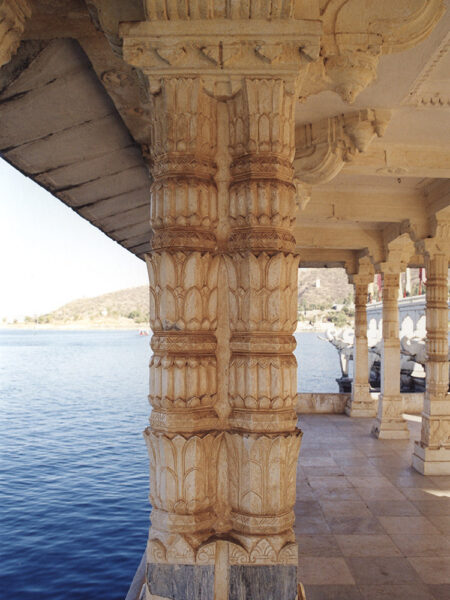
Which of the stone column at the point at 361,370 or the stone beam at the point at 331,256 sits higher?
the stone beam at the point at 331,256

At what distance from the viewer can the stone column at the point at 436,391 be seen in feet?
25.3

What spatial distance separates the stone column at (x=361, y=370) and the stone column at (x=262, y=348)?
10183 millimetres

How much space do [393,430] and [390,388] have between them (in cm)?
82

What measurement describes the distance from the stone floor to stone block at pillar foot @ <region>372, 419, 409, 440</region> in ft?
2.24

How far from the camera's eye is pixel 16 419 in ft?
67.4

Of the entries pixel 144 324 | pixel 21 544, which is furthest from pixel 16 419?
pixel 144 324

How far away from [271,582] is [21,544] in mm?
7348

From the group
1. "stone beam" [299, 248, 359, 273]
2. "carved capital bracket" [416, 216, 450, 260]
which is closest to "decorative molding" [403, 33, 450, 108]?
"carved capital bracket" [416, 216, 450, 260]

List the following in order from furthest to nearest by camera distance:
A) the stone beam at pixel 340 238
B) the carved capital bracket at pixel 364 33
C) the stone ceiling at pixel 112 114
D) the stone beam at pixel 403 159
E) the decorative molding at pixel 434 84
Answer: the stone beam at pixel 340 238 → the stone beam at pixel 403 159 → the decorative molding at pixel 434 84 → the stone ceiling at pixel 112 114 → the carved capital bracket at pixel 364 33

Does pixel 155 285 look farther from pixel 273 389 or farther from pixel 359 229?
pixel 359 229

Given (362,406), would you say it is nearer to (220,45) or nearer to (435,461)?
(435,461)

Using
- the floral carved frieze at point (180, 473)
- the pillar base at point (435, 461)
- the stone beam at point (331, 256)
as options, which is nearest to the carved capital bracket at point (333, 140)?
the floral carved frieze at point (180, 473)

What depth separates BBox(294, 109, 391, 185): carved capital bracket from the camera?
14.7ft

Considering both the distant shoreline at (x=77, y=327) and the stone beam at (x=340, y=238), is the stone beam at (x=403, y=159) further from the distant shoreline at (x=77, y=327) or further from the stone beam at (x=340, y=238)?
the distant shoreline at (x=77, y=327)
